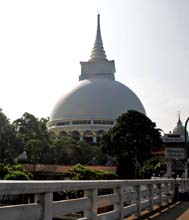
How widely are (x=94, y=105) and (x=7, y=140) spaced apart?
58.1m

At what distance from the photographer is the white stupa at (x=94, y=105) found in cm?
11506

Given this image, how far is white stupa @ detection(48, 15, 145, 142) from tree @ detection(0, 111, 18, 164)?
47581mm

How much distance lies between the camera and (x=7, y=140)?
201 ft

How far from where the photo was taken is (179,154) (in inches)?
843

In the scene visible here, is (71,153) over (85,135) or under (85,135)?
under

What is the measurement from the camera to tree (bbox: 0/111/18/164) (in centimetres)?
5944

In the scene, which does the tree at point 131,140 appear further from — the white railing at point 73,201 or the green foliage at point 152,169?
the white railing at point 73,201

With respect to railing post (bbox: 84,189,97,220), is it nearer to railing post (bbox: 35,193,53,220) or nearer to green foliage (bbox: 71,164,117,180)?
railing post (bbox: 35,193,53,220)

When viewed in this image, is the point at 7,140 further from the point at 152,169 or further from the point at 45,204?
the point at 45,204

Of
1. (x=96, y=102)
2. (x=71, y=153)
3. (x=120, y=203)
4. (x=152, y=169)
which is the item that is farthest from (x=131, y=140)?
(x=96, y=102)

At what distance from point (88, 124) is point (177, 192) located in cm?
9698

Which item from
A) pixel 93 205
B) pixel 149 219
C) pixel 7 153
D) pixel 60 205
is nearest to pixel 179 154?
pixel 149 219

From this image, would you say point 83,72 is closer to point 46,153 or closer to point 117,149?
point 46,153

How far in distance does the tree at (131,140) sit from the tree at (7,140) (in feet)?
44.2
